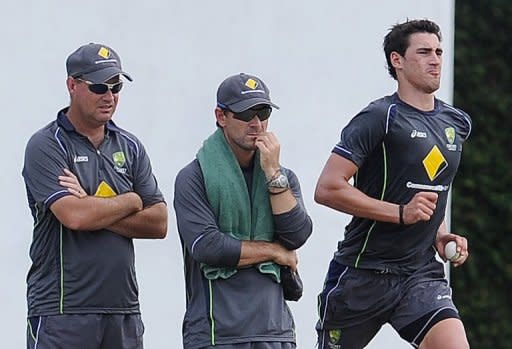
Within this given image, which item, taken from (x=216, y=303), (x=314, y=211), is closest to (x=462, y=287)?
(x=314, y=211)

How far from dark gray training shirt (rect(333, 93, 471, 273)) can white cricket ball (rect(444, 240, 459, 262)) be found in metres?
0.14

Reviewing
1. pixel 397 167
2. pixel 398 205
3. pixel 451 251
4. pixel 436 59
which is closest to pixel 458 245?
pixel 451 251

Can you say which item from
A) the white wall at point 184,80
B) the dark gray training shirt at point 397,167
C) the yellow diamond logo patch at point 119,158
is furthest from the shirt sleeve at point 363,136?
the white wall at point 184,80

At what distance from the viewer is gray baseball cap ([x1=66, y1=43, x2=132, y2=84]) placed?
643 centimetres

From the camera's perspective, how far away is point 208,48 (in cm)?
873

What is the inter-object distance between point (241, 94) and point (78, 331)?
50.6 inches

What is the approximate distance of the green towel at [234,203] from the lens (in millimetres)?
6098

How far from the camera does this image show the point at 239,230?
615cm

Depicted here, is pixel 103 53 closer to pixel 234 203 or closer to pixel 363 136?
pixel 234 203

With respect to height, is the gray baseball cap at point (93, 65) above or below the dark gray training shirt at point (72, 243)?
above

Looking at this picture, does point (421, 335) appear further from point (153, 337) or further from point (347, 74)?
point (347, 74)

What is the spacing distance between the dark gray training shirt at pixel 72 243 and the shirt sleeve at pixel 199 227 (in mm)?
434

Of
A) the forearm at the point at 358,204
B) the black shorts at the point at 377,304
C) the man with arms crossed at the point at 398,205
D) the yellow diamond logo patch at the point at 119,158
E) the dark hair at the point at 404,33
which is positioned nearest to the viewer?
the yellow diamond logo patch at the point at 119,158

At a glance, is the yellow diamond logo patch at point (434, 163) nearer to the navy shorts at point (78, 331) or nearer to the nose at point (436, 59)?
the nose at point (436, 59)
